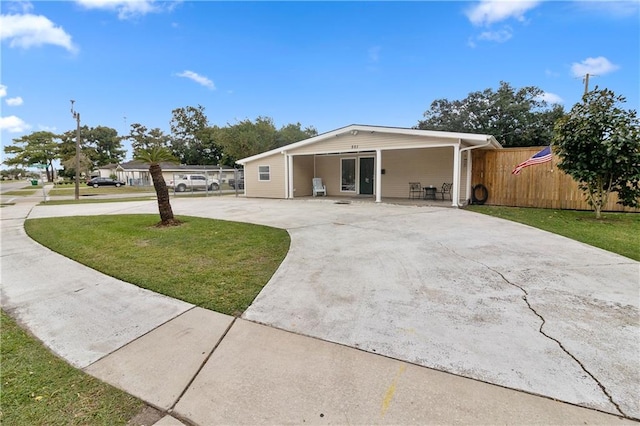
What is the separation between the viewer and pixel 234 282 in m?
3.92

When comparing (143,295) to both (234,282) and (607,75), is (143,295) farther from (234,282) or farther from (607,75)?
(607,75)

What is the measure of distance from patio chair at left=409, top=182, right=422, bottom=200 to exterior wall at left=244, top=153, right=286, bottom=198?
634cm

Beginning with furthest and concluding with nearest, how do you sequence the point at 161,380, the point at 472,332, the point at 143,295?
the point at 143,295 < the point at 472,332 < the point at 161,380

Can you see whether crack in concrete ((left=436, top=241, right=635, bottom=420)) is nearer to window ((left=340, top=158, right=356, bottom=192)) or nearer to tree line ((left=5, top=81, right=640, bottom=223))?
tree line ((left=5, top=81, right=640, bottom=223))

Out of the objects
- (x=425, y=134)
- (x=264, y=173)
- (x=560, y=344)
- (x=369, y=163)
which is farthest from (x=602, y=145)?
(x=264, y=173)

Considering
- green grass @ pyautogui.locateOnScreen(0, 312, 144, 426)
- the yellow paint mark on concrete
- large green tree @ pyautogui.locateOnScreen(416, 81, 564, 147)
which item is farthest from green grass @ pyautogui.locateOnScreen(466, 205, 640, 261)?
large green tree @ pyautogui.locateOnScreen(416, 81, 564, 147)

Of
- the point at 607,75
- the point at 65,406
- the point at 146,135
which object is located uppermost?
the point at 146,135

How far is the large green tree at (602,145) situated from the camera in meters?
7.38

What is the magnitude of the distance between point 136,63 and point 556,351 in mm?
19540

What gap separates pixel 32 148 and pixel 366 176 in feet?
199

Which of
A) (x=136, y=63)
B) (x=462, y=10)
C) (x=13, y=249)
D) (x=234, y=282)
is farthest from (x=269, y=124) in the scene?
(x=234, y=282)

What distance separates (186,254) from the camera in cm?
525

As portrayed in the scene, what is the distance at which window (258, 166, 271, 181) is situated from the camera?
55.7 feet

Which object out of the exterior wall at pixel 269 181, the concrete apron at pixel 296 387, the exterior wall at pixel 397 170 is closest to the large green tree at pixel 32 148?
the exterior wall at pixel 269 181
